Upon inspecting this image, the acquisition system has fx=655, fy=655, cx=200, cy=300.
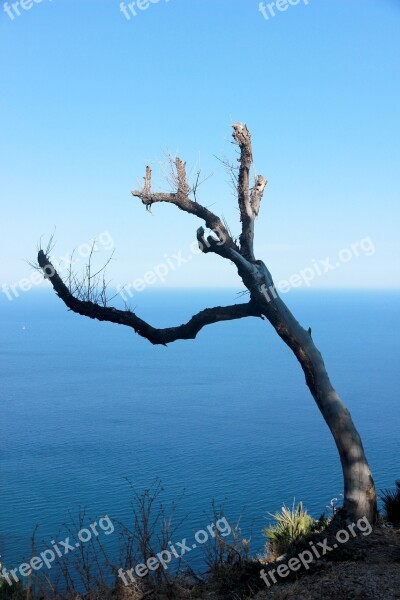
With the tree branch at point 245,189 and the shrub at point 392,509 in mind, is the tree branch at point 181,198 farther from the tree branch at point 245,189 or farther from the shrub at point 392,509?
the shrub at point 392,509

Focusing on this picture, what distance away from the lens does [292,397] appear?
49.3m

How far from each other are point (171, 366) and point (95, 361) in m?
7.65

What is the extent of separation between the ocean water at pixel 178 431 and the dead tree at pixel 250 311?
10.2m

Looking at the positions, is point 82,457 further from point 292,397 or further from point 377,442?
point 292,397

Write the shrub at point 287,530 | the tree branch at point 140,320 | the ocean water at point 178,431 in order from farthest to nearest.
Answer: the ocean water at point 178,431
the shrub at point 287,530
the tree branch at point 140,320

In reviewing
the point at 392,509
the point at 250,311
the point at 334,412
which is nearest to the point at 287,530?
the point at 392,509

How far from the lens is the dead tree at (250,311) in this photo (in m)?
7.14

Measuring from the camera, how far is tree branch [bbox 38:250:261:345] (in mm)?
7688

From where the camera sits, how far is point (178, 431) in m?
37.8

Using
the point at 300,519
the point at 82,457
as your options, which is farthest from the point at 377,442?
the point at 300,519

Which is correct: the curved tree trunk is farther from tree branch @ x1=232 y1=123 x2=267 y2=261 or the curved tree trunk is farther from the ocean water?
the ocean water

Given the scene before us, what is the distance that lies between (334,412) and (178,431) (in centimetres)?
3124

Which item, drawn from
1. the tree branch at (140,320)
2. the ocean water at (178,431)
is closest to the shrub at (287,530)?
the tree branch at (140,320)

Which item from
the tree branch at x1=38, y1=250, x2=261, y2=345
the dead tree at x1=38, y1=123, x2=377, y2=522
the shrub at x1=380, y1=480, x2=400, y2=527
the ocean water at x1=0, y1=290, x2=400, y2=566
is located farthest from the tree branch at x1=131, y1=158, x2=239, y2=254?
the ocean water at x1=0, y1=290, x2=400, y2=566
